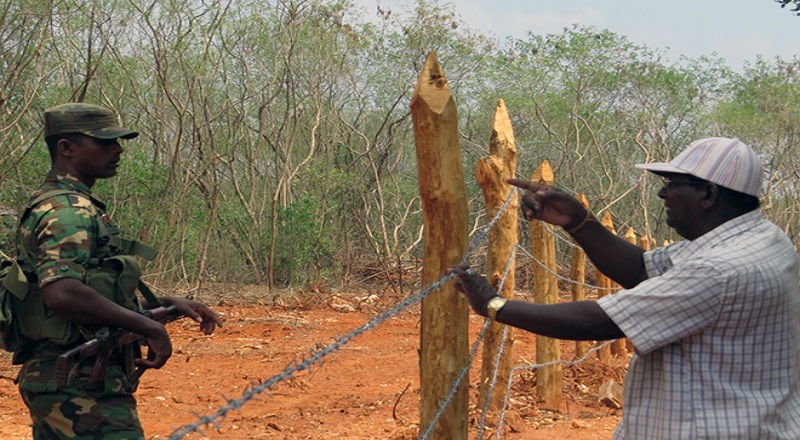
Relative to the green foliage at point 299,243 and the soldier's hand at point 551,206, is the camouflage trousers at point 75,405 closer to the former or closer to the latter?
the soldier's hand at point 551,206

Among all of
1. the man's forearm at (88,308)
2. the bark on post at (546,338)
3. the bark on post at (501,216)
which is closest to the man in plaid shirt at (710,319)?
the man's forearm at (88,308)

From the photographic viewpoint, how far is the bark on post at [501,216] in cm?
531

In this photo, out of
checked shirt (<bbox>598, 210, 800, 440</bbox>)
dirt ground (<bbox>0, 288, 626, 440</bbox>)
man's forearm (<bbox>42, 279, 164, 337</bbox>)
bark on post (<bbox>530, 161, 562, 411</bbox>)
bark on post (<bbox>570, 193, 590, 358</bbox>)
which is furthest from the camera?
bark on post (<bbox>570, 193, 590, 358</bbox>)

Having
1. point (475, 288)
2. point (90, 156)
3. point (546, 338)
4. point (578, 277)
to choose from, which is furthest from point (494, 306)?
point (578, 277)

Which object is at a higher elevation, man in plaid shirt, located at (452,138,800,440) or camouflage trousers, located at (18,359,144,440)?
man in plaid shirt, located at (452,138,800,440)

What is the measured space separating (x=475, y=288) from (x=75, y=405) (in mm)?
1296

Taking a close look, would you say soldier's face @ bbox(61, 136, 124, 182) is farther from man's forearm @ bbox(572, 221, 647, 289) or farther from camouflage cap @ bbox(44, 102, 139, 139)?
man's forearm @ bbox(572, 221, 647, 289)

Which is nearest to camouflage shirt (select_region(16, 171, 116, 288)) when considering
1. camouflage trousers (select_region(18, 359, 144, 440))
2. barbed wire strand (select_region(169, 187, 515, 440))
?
camouflage trousers (select_region(18, 359, 144, 440))

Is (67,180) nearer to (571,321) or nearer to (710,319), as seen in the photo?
(571,321)

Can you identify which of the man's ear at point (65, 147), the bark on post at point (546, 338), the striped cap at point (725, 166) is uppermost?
the man's ear at point (65, 147)

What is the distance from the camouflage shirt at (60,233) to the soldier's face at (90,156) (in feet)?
0.22

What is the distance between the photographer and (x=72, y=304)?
251 cm

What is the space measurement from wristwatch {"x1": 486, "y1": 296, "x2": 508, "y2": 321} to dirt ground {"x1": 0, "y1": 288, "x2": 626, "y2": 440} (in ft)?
5.44

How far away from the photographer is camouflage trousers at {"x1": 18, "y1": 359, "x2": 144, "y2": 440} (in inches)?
103
